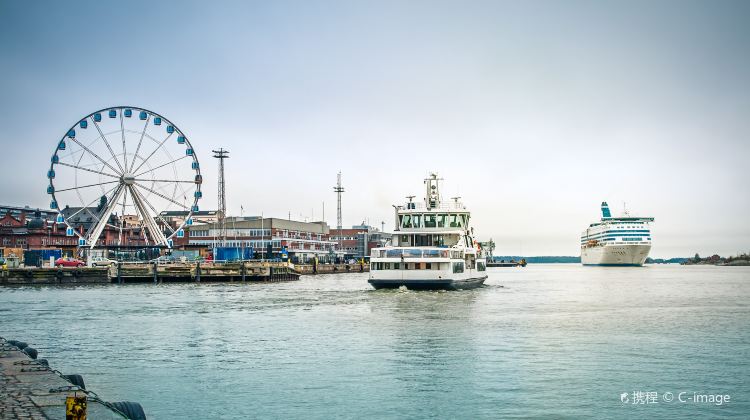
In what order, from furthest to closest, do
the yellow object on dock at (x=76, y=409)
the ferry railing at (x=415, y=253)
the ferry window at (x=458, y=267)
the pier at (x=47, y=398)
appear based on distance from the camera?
the ferry window at (x=458, y=267) → the ferry railing at (x=415, y=253) → the pier at (x=47, y=398) → the yellow object on dock at (x=76, y=409)

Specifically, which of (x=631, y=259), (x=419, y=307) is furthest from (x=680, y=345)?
(x=631, y=259)

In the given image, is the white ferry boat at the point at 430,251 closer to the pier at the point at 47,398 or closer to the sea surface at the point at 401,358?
the sea surface at the point at 401,358

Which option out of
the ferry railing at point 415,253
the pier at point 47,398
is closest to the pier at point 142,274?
the ferry railing at point 415,253

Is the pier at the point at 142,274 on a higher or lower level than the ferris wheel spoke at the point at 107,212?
lower

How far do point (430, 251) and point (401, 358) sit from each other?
3231 centimetres

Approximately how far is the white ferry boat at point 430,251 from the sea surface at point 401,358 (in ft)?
28.4

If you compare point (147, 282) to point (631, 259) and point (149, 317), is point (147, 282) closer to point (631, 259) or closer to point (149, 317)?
point (149, 317)

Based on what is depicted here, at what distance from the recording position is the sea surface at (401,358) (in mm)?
19703

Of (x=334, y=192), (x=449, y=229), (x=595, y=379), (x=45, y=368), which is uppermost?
(x=334, y=192)

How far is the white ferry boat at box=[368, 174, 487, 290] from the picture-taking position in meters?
59.0

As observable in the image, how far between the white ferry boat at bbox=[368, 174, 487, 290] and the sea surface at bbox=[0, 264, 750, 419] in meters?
8.67

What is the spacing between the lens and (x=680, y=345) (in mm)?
30891

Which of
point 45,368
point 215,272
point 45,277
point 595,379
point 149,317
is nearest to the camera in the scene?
point 45,368

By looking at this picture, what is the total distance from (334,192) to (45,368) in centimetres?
15483
